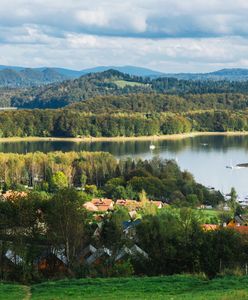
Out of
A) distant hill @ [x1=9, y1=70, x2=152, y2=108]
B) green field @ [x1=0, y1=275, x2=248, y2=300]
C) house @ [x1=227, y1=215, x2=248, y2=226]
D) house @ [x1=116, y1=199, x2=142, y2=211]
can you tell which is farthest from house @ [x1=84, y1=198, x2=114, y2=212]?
distant hill @ [x1=9, y1=70, x2=152, y2=108]

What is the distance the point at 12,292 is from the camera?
840 cm

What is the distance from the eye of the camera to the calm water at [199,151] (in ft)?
132

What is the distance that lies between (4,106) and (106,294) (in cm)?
13866

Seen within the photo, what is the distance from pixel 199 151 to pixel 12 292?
166 ft

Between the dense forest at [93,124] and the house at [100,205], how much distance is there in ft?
154

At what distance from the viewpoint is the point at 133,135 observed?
255 ft

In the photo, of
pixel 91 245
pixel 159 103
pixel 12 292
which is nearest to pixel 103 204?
pixel 91 245

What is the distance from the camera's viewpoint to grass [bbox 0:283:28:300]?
8008 millimetres

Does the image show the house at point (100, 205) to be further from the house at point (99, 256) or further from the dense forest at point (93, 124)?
the dense forest at point (93, 124)

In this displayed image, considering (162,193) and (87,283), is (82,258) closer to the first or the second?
(87,283)

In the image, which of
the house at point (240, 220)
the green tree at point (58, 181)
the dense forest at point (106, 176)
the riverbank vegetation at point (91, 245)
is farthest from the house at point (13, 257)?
the green tree at point (58, 181)

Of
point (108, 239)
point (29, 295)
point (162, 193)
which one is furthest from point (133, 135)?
point (29, 295)

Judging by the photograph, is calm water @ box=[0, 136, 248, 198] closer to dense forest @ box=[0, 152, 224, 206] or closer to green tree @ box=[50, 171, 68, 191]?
dense forest @ box=[0, 152, 224, 206]

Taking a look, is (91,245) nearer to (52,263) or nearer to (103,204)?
(52,263)
